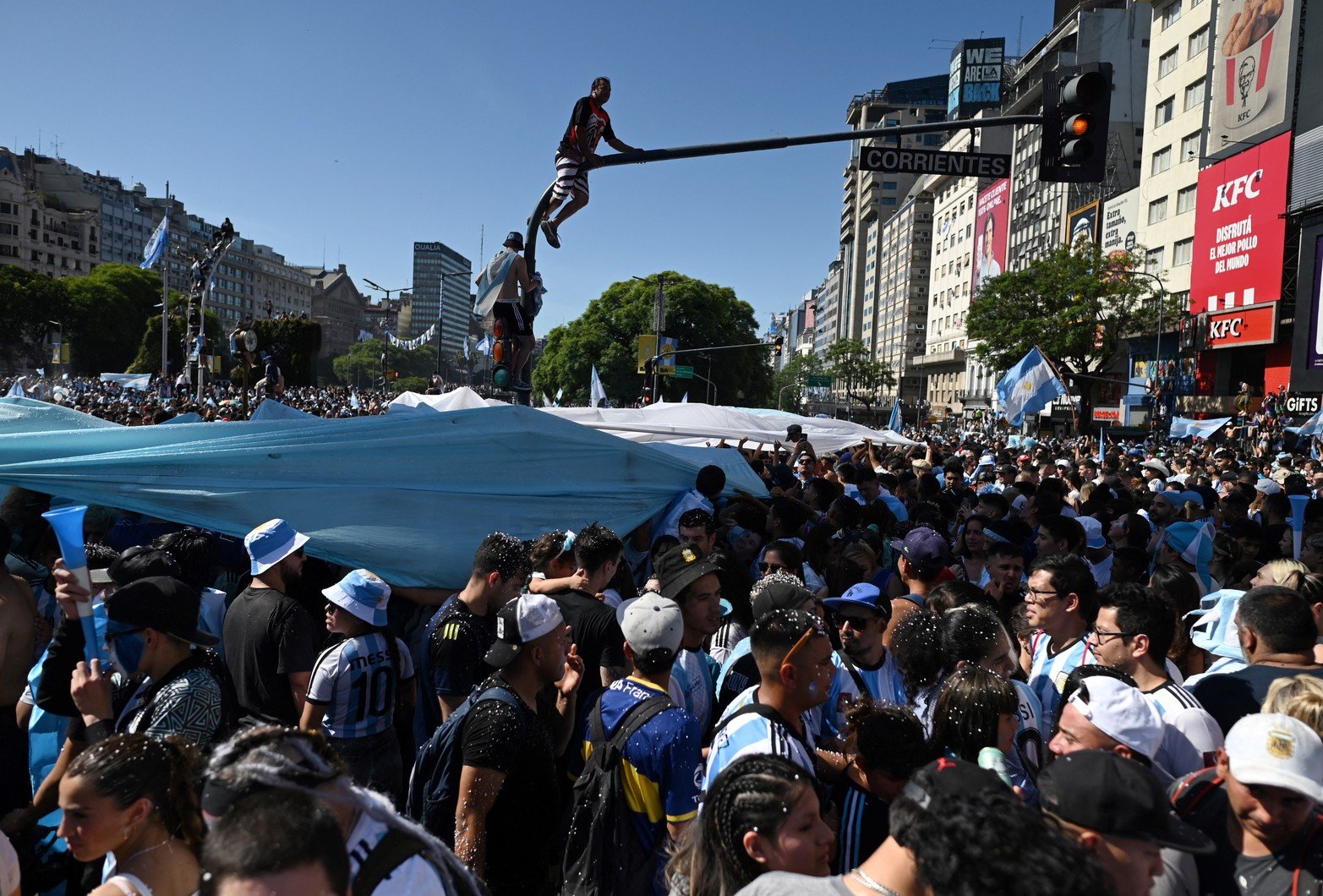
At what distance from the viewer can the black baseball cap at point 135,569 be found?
438 centimetres

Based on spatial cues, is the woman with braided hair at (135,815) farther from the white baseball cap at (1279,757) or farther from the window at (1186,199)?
the window at (1186,199)

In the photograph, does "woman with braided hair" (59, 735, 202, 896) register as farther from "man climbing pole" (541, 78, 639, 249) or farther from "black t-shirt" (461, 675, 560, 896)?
"man climbing pole" (541, 78, 639, 249)

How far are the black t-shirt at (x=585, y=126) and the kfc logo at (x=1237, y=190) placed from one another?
129 feet

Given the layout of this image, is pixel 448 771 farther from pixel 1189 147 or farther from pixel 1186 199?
pixel 1189 147

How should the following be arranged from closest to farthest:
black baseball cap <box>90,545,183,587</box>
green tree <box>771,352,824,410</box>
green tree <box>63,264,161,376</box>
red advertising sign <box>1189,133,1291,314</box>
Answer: black baseball cap <box>90,545,183,587</box> < red advertising sign <box>1189,133,1291,314</box> < green tree <box>63,264,161,376</box> < green tree <box>771,352,824,410</box>

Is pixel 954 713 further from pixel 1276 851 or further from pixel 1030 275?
pixel 1030 275

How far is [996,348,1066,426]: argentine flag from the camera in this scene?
16.1 metres

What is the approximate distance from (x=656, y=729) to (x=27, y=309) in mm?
90966

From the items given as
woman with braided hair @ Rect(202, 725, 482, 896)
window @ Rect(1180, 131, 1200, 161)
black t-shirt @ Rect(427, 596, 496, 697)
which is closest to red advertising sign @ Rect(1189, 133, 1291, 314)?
window @ Rect(1180, 131, 1200, 161)

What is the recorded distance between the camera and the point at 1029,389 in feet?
53.5

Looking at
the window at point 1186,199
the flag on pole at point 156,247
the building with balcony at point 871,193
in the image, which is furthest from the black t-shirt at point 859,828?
the building with balcony at point 871,193

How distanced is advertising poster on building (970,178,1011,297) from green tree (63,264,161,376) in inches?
2750

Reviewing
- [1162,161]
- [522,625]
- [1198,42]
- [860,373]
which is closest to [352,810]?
[522,625]

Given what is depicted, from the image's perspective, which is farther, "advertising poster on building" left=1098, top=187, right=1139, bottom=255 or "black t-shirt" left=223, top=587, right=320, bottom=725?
"advertising poster on building" left=1098, top=187, right=1139, bottom=255
